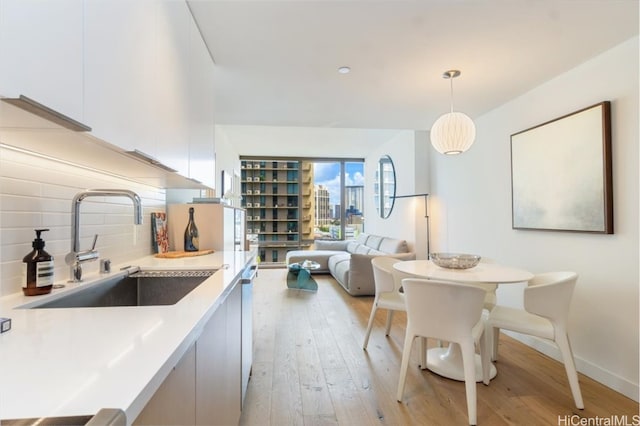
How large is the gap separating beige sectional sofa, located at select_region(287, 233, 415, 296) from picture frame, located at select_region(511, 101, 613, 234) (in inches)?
69.9

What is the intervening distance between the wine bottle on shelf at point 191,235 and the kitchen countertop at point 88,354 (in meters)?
1.44

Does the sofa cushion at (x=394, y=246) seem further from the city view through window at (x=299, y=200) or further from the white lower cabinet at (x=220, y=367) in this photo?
the white lower cabinet at (x=220, y=367)

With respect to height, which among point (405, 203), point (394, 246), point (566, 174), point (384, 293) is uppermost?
point (566, 174)

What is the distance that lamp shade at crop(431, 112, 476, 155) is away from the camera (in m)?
2.64

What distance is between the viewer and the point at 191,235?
8.30 ft

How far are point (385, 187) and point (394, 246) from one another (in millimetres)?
1601

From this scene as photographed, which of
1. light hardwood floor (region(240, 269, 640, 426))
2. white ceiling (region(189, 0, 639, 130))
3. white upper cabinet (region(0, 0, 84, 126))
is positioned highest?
white ceiling (region(189, 0, 639, 130))

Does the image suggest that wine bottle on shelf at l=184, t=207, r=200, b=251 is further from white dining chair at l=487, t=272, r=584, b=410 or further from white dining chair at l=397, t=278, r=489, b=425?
white dining chair at l=487, t=272, r=584, b=410

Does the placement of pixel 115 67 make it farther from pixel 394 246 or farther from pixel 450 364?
pixel 394 246

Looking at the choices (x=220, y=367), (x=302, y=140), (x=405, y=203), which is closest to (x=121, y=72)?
(x=220, y=367)

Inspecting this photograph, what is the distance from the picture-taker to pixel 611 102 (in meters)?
2.23

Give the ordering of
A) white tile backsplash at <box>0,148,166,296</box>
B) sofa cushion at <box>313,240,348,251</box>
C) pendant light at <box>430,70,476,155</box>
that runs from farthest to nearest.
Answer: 1. sofa cushion at <box>313,240,348,251</box>
2. pendant light at <box>430,70,476,155</box>
3. white tile backsplash at <box>0,148,166,296</box>

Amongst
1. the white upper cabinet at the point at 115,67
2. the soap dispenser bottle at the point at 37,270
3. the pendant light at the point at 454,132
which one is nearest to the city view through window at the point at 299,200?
the pendant light at the point at 454,132

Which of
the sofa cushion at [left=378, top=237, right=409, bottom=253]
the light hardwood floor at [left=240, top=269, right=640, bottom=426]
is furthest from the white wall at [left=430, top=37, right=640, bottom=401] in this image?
the sofa cushion at [left=378, top=237, right=409, bottom=253]
